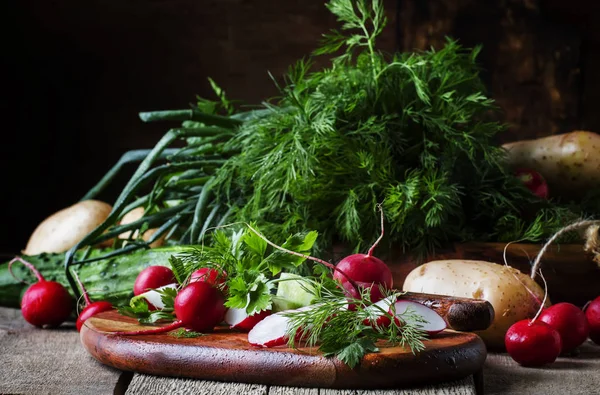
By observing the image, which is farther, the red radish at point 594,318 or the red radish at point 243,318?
the red radish at point 594,318

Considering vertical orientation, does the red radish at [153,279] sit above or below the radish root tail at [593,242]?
above

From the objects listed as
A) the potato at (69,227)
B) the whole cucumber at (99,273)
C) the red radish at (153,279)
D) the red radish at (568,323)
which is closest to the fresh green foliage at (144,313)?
the red radish at (153,279)

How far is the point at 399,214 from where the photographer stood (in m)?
1.65

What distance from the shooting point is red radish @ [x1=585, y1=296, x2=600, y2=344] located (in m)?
1.53

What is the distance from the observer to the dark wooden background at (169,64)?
8.25 ft

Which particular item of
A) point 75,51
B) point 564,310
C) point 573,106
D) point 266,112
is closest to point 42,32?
point 75,51

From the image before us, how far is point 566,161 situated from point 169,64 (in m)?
1.33

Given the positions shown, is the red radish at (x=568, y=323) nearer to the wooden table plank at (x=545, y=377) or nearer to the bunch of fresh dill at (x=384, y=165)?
the wooden table plank at (x=545, y=377)

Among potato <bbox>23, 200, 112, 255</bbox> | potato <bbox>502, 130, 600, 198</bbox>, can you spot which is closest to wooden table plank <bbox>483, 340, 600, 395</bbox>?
potato <bbox>502, 130, 600, 198</bbox>

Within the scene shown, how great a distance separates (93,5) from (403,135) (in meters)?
1.33

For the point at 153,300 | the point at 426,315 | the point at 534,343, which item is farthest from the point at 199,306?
the point at 534,343

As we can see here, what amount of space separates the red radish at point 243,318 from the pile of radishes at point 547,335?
427 mm

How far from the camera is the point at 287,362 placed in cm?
110

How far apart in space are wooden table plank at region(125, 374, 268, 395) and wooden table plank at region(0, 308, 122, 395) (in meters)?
0.04
